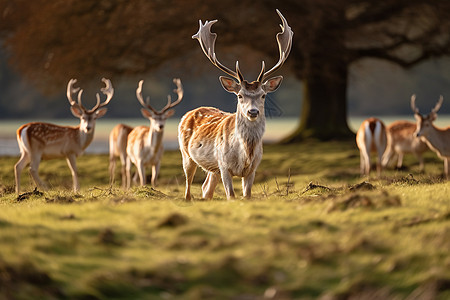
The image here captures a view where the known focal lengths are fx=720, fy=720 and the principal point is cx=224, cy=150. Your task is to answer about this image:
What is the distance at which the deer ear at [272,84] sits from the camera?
26.6ft

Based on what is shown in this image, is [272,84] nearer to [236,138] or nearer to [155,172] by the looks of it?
[236,138]

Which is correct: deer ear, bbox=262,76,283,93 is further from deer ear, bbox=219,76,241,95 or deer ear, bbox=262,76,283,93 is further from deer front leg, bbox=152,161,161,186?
deer front leg, bbox=152,161,161,186

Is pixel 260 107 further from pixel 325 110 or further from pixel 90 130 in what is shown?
pixel 325 110

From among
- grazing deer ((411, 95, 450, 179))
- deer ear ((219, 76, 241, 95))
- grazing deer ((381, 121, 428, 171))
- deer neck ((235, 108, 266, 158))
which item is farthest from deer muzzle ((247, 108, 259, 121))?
grazing deer ((381, 121, 428, 171))

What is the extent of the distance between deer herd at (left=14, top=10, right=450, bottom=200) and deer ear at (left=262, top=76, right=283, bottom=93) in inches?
0.5

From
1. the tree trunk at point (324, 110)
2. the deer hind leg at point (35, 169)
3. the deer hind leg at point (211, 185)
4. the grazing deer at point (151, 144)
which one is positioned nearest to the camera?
the deer hind leg at point (211, 185)

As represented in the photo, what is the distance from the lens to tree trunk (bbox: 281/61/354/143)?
2056cm

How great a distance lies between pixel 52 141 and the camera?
41.9 feet

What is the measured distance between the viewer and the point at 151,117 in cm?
1344

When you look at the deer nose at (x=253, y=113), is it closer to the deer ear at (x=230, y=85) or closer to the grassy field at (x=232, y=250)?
the deer ear at (x=230, y=85)

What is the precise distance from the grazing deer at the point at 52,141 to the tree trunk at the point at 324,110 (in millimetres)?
8480

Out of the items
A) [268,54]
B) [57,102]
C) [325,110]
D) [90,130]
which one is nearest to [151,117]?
[90,130]

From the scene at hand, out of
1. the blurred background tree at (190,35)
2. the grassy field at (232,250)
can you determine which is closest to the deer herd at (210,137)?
the grassy field at (232,250)

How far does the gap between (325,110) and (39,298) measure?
17.3 metres
